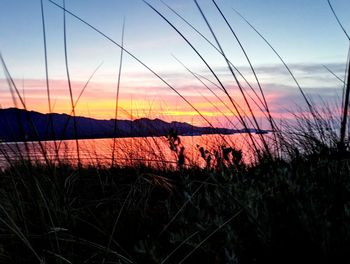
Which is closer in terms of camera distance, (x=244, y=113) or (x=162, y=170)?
(x=244, y=113)

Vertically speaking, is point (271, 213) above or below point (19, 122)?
below

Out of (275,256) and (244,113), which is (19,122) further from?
(244,113)

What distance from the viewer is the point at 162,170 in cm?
533

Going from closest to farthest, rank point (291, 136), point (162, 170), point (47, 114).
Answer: point (47, 114)
point (291, 136)
point (162, 170)

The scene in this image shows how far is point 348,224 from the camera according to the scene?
1511mm

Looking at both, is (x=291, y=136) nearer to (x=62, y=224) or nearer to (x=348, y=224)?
(x=62, y=224)

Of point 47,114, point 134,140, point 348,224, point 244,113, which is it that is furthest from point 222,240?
point 134,140

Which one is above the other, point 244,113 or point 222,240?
point 244,113

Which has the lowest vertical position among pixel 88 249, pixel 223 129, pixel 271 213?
pixel 88 249

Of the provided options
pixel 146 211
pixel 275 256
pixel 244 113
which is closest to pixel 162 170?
pixel 244 113

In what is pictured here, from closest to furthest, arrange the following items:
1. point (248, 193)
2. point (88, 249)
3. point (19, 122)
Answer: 1. point (248, 193)
2. point (19, 122)
3. point (88, 249)

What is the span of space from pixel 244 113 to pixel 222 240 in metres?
1.82

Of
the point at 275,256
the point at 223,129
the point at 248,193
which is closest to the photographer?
the point at 275,256

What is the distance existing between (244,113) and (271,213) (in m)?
1.71
